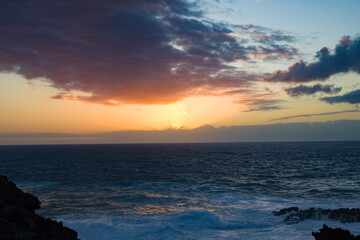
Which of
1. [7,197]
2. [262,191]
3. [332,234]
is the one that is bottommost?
[262,191]

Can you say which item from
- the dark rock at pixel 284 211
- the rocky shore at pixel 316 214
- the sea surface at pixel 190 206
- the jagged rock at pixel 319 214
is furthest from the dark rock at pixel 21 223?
the dark rock at pixel 284 211

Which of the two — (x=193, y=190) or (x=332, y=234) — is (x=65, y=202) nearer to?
(x=193, y=190)

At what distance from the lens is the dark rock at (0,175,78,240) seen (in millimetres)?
7902

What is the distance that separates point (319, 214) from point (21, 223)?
22891 mm

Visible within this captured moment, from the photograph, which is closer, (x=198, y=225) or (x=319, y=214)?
(x=198, y=225)

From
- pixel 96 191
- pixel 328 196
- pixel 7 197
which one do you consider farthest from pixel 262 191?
pixel 7 197

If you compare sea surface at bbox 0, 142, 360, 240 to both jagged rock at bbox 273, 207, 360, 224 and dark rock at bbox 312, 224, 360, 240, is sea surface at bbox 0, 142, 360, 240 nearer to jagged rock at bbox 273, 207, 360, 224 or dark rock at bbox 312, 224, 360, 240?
jagged rock at bbox 273, 207, 360, 224

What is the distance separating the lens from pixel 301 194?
109ft

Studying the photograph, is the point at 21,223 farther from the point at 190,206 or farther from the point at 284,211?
the point at 284,211

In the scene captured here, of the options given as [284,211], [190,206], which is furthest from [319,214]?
[190,206]

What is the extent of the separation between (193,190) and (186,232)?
653 inches

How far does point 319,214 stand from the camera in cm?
2281

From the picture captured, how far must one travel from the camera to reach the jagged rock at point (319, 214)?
2178cm

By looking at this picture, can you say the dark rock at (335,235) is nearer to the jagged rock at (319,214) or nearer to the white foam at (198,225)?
the white foam at (198,225)
